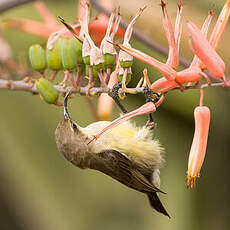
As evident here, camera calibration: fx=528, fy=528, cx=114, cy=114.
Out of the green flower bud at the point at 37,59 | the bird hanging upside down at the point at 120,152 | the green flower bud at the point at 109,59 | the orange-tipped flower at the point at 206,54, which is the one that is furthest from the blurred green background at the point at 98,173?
the orange-tipped flower at the point at 206,54

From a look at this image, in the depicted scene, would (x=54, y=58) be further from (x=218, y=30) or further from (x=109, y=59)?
(x=218, y=30)

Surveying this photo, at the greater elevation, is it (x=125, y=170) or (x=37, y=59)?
(x=37, y=59)

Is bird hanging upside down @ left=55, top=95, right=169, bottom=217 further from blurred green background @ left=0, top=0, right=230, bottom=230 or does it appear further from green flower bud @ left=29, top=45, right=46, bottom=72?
blurred green background @ left=0, top=0, right=230, bottom=230

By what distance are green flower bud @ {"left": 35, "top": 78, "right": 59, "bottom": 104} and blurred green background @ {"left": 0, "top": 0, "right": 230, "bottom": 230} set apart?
1.35 m

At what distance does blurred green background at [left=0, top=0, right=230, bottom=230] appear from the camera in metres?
2.33

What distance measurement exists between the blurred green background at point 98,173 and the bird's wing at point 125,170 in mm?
1046

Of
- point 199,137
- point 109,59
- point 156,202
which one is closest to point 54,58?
point 109,59

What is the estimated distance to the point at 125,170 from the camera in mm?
1195

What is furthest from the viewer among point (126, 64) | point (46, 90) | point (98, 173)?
point (98, 173)

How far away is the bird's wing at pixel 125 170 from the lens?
1.18m

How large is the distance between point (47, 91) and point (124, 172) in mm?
356

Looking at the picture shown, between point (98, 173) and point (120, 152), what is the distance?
122 cm

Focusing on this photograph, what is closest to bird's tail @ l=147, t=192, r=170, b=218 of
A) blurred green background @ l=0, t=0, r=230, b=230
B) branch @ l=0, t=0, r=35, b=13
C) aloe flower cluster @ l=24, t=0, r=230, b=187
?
aloe flower cluster @ l=24, t=0, r=230, b=187

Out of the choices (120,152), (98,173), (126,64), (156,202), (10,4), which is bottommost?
(98,173)
